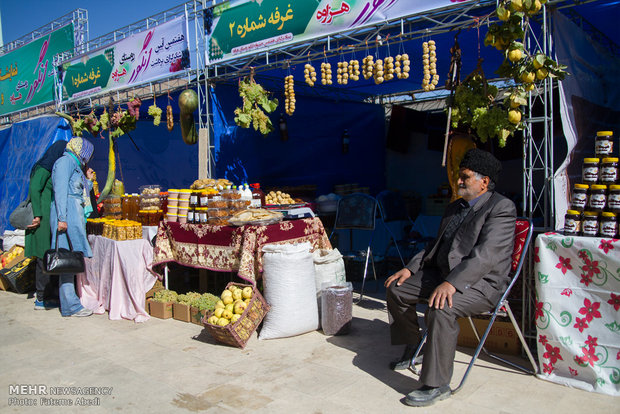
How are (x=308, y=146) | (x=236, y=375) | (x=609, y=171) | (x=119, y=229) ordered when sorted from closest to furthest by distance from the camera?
(x=609, y=171) < (x=236, y=375) < (x=119, y=229) < (x=308, y=146)

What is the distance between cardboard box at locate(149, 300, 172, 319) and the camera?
17.7 ft

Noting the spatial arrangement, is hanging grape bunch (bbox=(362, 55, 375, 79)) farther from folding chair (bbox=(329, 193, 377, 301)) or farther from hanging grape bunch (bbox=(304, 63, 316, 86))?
folding chair (bbox=(329, 193, 377, 301))

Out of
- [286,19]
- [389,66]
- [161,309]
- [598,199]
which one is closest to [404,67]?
[389,66]

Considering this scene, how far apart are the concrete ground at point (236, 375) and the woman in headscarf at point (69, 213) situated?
51 cm

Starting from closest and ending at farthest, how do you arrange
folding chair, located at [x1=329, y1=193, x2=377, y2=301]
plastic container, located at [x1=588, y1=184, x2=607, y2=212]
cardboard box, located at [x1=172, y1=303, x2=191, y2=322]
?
plastic container, located at [x1=588, y1=184, x2=607, y2=212], cardboard box, located at [x1=172, y1=303, x2=191, y2=322], folding chair, located at [x1=329, y1=193, x2=377, y2=301]

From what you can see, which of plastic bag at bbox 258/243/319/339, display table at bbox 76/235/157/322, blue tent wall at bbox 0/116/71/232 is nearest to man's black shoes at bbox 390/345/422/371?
plastic bag at bbox 258/243/319/339

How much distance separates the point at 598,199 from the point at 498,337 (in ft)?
4.51

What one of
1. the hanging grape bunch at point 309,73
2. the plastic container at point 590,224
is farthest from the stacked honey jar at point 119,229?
the plastic container at point 590,224

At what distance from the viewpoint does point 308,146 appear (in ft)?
30.9

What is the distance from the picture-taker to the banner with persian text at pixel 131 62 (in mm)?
7789

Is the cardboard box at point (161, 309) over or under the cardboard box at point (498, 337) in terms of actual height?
under

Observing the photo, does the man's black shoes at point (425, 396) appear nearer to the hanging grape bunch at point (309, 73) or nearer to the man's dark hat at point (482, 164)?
the man's dark hat at point (482, 164)

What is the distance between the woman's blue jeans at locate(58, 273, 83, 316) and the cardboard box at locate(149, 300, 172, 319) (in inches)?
36.9

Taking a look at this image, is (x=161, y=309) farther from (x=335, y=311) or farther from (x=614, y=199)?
(x=614, y=199)
